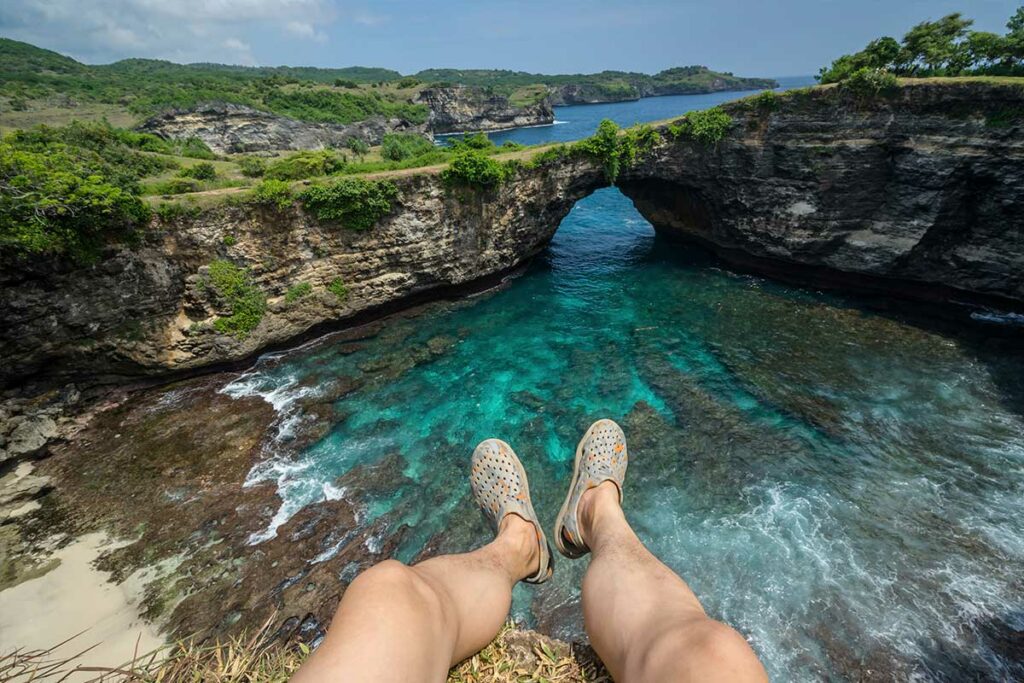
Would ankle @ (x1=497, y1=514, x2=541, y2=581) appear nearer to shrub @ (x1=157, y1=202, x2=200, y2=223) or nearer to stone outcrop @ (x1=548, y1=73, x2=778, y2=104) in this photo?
shrub @ (x1=157, y1=202, x2=200, y2=223)

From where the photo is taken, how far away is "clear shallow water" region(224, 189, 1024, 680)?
333 inches

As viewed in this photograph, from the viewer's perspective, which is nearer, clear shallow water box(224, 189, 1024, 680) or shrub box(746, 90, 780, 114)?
clear shallow water box(224, 189, 1024, 680)

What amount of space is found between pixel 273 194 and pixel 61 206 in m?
5.68

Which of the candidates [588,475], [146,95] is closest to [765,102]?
[588,475]

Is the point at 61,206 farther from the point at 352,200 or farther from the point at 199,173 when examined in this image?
the point at 199,173

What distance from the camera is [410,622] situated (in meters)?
2.56

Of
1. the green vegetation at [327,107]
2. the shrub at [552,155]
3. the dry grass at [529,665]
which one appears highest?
the green vegetation at [327,107]

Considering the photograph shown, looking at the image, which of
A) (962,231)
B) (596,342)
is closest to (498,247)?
A: (596,342)

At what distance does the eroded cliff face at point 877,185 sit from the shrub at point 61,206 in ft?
71.9

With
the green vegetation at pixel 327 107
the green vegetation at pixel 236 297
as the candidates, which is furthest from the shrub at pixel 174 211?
the green vegetation at pixel 327 107

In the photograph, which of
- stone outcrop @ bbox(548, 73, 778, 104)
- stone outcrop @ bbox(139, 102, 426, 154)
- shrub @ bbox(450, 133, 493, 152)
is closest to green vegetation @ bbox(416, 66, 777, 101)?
stone outcrop @ bbox(548, 73, 778, 104)

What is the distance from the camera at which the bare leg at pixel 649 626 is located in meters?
2.28

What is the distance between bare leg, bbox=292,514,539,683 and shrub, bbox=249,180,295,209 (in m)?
16.1

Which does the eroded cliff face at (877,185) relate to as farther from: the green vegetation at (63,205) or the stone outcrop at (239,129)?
the stone outcrop at (239,129)
